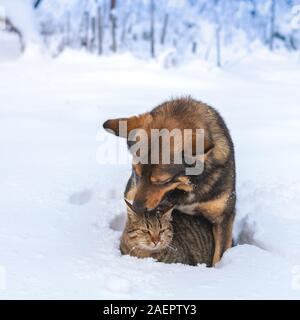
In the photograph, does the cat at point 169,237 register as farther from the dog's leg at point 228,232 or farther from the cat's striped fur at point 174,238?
the dog's leg at point 228,232

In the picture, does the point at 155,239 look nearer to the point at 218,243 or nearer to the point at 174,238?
the point at 174,238

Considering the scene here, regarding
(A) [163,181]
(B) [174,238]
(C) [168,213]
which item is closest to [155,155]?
(A) [163,181]

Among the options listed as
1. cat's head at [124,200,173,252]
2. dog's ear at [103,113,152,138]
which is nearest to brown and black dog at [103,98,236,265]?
dog's ear at [103,113,152,138]

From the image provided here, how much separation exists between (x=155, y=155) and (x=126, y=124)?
35cm

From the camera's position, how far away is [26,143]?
6699 mm

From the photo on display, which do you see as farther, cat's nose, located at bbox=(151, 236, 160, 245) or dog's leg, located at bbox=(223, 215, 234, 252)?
dog's leg, located at bbox=(223, 215, 234, 252)

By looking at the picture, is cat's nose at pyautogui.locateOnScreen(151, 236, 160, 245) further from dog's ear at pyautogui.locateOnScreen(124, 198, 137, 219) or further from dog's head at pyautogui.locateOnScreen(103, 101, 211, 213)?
dog's head at pyautogui.locateOnScreen(103, 101, 211, 213)

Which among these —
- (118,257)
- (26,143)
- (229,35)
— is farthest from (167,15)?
(118,257)

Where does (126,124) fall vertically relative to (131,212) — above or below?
above

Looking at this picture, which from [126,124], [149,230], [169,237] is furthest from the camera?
[169,237]

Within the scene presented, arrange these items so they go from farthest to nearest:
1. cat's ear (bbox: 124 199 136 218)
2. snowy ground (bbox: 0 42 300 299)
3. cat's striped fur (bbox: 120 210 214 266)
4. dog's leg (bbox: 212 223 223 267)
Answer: dog's leg (bbox: 212 223 223 267)
cat's striped fur (bbox: 120 210 214 266)
cat's ear (bbox: 124 199 136 218)
snowy ground (bbox: 0 42 300 299)

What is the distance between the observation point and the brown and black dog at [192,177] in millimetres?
3564

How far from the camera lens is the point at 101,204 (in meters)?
4.85

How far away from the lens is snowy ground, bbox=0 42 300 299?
10.6 ft
